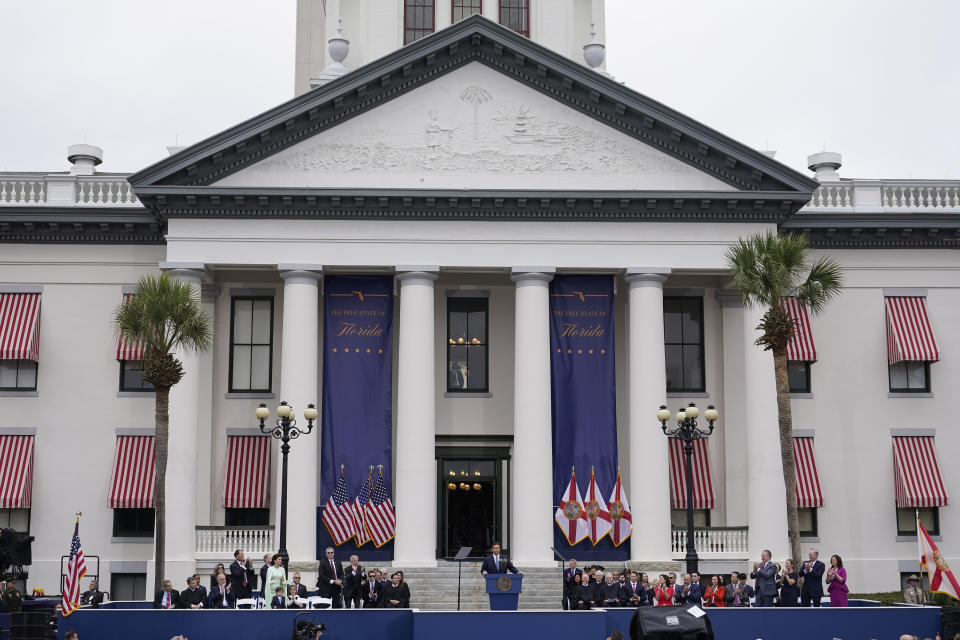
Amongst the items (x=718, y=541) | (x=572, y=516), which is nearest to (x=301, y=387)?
(x=572, y=516)

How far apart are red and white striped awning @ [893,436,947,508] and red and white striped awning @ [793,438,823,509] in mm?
2422

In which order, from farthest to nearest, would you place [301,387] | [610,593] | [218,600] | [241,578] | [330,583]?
[301,387], [241,578], [330,583], [610,593], [218,600]

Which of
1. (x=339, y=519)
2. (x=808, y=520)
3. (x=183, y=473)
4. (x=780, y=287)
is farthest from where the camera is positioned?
(x=808, y=520)

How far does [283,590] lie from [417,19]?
2418cm

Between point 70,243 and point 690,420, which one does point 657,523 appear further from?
point 70,243

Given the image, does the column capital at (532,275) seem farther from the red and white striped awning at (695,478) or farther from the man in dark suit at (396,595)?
the man in dark suit at (396,595)

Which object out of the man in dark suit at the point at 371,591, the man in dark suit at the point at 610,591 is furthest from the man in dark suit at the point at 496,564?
the man in dark suit at the point at 371,591

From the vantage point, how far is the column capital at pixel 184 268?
35.2 m

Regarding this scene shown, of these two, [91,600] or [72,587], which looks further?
[91,600]

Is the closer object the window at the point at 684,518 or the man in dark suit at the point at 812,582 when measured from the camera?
the man in dark suit at the point at 812,582

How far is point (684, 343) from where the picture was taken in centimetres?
3912

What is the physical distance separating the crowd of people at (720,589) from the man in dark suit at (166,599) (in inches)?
337

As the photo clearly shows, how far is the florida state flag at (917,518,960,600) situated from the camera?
27312 millimetres

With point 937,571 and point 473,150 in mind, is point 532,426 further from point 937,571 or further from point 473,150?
point 937,571
